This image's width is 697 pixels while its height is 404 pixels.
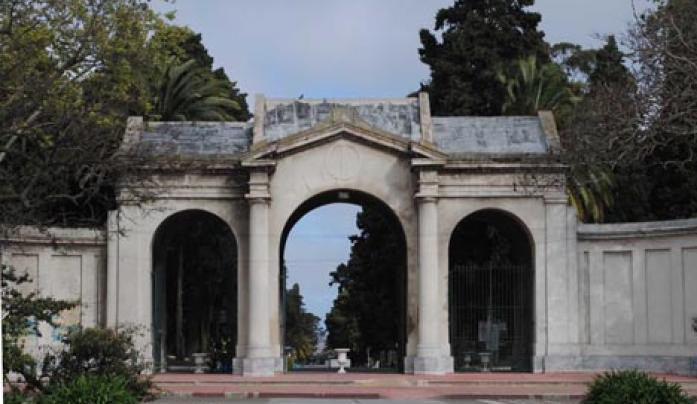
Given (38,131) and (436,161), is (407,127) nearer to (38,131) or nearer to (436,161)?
(436,161)

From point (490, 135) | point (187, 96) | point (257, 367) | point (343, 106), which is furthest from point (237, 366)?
point (187, 96)

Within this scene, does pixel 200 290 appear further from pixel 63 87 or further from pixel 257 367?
pixel 63 87

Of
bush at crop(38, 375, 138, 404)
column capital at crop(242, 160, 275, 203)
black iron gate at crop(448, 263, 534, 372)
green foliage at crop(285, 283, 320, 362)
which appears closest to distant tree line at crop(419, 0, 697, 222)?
black iron gate at crop(448, 263, 534, 372)

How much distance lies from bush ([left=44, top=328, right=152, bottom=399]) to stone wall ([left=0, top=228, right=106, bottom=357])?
16.4m

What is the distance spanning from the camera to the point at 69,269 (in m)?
42.0

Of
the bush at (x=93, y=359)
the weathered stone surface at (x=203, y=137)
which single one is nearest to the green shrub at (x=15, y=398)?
the bush at (x=93, y=359)

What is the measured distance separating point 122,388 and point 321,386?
1508cm

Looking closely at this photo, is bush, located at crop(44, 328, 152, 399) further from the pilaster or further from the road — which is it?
the pilaster

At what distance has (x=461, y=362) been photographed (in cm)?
4400

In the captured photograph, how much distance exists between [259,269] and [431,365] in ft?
21.7

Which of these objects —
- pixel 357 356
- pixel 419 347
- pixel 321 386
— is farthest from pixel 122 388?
pixel 357 356

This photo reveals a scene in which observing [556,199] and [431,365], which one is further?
[556,199]

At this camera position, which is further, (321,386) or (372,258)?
(372,258)

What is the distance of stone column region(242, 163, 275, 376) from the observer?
4084cm
